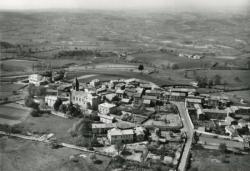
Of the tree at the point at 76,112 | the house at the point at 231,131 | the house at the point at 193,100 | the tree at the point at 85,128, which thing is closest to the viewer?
the tree at the point at 85,128

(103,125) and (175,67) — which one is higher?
(175,67)

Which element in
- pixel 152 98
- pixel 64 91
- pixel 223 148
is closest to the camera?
pixel 223 148

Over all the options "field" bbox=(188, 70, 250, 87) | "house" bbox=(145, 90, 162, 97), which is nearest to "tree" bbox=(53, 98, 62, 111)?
"house" bbox=(145, 90, 162, 97)

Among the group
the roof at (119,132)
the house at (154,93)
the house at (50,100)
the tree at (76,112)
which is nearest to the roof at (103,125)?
the roof at (119,132)

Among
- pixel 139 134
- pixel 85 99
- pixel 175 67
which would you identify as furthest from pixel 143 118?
pixel 175 67

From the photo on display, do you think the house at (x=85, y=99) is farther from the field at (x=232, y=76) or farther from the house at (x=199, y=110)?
the field at (x=232, y=76)

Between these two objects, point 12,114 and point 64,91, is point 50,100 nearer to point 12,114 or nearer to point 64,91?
point 64,91
